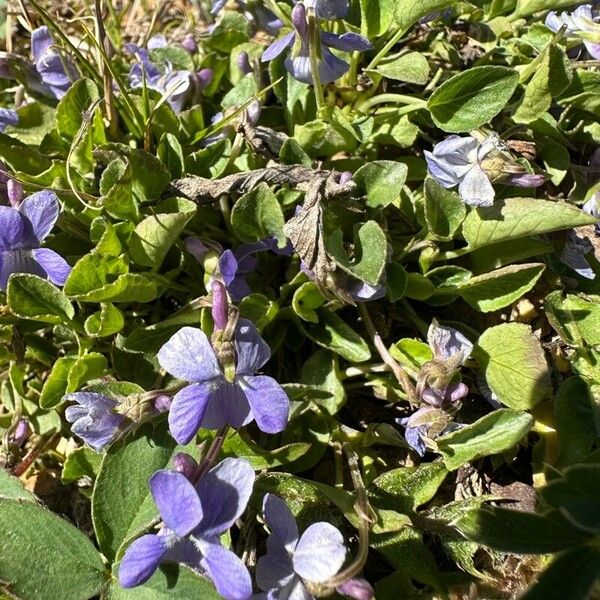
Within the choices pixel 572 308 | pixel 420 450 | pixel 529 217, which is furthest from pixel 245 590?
pixel 572 308

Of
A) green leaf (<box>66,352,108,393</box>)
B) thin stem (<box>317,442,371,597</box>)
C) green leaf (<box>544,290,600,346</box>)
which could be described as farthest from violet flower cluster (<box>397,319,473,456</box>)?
green leaf (<box>66,352,108,393</box>)

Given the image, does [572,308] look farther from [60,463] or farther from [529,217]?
[60,463]

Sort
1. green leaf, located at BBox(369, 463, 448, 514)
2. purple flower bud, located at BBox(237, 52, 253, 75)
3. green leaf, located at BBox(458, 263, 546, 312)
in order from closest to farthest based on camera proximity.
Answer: green leaf, located at BBox(369, 463, 448, 514)
green leaf, located at BBox(458, 263, 546, 312)
purple flower bud, located at BBox(237, 52, 253, 75)

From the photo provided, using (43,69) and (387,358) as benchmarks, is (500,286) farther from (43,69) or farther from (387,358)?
(43,69)

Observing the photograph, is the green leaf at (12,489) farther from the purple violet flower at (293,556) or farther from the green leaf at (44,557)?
the purple violet flower at (293,556)

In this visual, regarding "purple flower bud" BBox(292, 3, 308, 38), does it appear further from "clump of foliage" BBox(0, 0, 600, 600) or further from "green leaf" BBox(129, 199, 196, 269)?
"green leaf" BBox(129, 199, 196, 269)

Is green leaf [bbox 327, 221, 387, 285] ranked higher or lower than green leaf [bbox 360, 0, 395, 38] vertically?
lower

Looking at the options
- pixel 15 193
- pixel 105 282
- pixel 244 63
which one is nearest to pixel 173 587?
pixel 105 282
